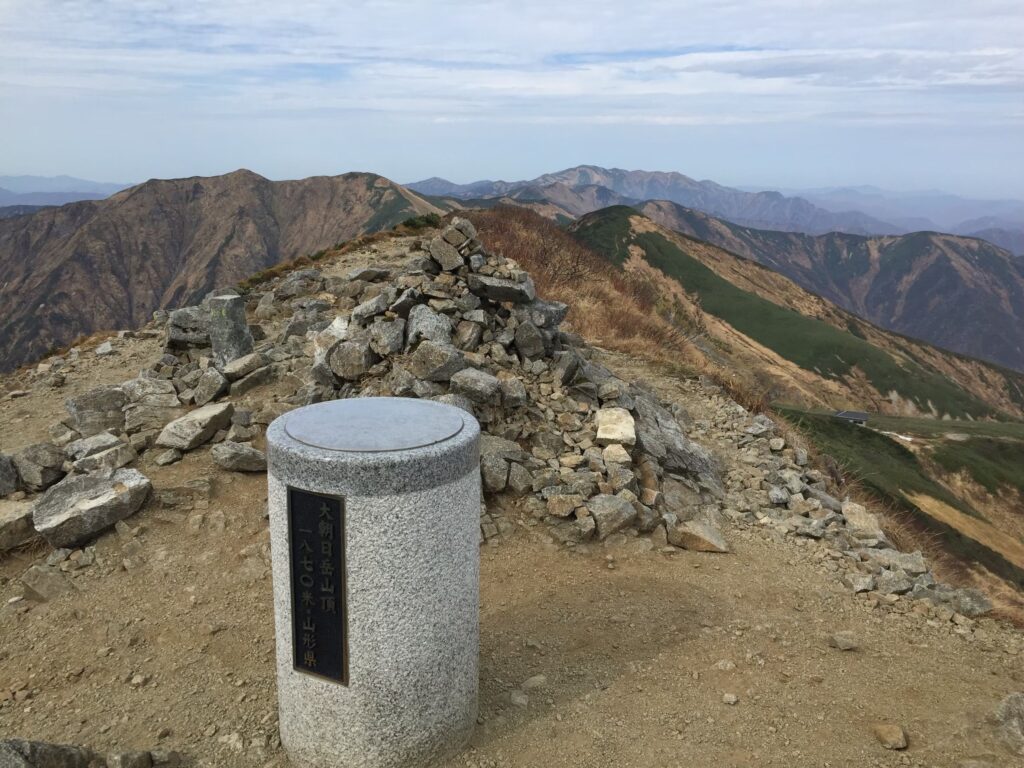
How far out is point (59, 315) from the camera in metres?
126

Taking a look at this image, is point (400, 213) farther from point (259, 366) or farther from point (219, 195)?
point (259, 366)

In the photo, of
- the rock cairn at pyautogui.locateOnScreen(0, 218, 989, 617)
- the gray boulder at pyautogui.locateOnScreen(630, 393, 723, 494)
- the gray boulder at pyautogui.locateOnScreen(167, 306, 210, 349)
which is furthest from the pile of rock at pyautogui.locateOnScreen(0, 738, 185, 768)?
the gray boulder at pyautogui.locateOnScreen(167, 306, 210, 349)

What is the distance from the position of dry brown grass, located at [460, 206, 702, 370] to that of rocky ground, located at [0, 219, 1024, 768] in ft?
22.8

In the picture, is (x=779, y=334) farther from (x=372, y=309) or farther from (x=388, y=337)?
(x=388, y=337)

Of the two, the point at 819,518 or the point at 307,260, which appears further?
the point at 307,260

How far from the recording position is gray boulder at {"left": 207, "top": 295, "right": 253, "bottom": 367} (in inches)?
507

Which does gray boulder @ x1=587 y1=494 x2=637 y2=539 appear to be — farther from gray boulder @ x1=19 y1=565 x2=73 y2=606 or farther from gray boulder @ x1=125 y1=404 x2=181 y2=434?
gray boulder @ x1=125 y1=404 x2=181 y2=434

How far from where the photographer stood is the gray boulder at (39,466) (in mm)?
9141

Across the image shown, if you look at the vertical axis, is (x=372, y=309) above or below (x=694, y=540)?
above

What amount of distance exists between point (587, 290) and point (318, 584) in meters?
21.7

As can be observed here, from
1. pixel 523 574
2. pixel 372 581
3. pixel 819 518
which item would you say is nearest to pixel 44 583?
pixel 372 581

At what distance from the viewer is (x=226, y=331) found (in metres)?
12.9

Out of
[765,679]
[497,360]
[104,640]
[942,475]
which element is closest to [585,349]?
[497,360]

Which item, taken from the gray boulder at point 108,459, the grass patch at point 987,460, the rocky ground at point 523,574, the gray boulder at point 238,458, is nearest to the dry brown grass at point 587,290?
the rocky ground at point 523,574
